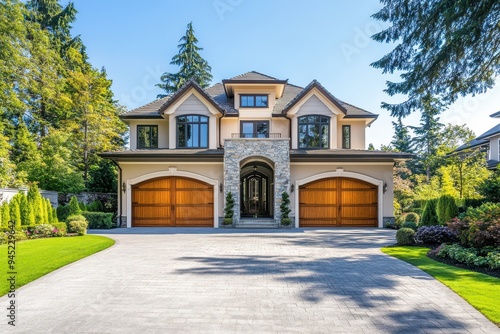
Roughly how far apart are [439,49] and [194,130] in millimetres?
12624

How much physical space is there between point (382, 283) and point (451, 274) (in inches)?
76.2

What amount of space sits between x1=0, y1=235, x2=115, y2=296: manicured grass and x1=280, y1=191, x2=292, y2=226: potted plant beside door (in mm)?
8444

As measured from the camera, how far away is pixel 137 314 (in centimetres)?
471

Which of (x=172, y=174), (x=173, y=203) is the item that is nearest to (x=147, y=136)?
(x=172, y=174)

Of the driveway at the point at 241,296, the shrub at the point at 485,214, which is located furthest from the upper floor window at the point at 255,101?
the shrub at the point at 485,214

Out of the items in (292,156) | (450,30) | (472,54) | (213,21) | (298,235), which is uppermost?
(213,21)

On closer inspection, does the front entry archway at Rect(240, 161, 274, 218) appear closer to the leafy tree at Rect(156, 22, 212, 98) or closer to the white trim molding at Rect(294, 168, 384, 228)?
the white trim molding at Rect(294, 168, 384, 228)

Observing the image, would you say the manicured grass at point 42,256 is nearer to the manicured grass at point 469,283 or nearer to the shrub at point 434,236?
the manicured grass at point 469,283

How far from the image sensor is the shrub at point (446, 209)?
12.1 meters

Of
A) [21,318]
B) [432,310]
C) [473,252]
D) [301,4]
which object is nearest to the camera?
[21,318]

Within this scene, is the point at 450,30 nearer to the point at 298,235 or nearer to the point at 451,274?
the point at 451,274

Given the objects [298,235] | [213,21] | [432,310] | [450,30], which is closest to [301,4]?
[213,21]

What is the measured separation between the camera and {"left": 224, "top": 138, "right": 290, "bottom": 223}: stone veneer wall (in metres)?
16.5

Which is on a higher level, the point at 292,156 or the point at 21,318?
the point at 292,156
